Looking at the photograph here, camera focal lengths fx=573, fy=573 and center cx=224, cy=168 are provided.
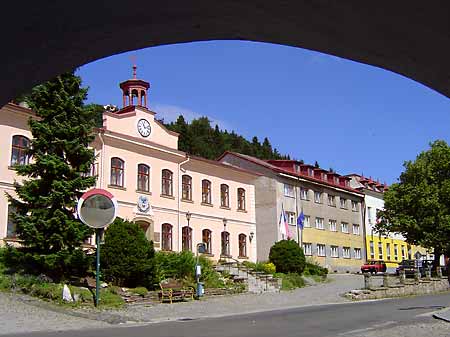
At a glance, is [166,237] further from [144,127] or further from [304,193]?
[304,193]

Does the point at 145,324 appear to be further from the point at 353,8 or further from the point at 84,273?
the point at 353,8

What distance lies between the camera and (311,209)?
5431 centimetres

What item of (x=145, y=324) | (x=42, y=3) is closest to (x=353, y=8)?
(x=42, y=3)

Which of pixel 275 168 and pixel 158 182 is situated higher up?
pixel 275 168

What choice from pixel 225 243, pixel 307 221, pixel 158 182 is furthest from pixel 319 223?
pixel 158 182

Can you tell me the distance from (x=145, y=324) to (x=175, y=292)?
7891mm

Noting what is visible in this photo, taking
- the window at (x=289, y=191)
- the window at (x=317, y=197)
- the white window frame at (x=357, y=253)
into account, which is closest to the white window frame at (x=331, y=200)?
the window at (x=317, y=197)

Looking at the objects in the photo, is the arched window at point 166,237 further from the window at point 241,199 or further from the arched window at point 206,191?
the window at point 241,199

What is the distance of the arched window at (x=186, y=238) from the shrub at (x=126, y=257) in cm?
1229

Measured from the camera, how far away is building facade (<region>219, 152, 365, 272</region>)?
161 ft

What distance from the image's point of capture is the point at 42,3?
252cm

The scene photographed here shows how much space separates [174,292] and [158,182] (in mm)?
12654

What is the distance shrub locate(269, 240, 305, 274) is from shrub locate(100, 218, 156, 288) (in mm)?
15904

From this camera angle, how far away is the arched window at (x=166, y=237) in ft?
126
